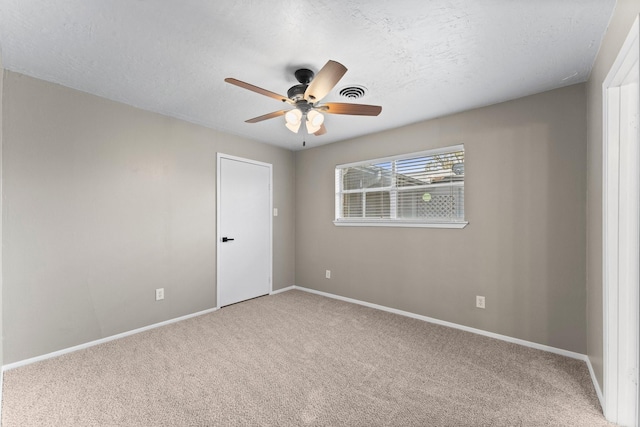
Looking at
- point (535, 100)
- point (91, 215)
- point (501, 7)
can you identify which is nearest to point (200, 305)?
point (91, 215)

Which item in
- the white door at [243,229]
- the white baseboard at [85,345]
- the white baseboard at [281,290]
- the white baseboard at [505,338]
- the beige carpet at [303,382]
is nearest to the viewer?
the beige carpet at [303,382]

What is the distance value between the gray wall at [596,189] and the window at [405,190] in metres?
1.02

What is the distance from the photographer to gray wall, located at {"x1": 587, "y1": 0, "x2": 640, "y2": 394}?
1.64m

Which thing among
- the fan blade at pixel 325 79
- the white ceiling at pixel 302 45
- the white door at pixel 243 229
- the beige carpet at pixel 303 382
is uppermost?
the white ceiling at pixel 302 45

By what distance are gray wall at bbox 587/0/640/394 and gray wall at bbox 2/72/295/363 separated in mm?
3602

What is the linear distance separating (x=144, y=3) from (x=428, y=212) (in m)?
3.06

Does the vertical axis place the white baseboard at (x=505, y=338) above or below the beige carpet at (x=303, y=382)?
above

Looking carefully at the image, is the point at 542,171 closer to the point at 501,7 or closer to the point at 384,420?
the point at 501,7

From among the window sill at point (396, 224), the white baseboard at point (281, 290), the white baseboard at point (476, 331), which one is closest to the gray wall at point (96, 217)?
the white baseboard at point (281, 290)

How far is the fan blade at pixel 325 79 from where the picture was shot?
164cm

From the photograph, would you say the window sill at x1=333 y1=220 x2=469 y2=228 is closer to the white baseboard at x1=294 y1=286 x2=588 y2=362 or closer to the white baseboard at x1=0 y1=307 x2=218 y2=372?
the white baseboard at x1=294 y1=286 x2=588 y2=362

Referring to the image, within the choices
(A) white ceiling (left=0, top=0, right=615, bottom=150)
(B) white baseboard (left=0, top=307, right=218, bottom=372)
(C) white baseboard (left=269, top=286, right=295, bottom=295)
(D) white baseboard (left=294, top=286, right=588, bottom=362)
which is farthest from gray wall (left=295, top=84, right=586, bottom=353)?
(B) white baseboard (left=0, top=307, right=218, bottom=372)

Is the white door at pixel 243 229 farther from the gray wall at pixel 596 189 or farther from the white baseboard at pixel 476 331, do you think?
the gray wall at pixel 596 189

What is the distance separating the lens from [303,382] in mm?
2070
